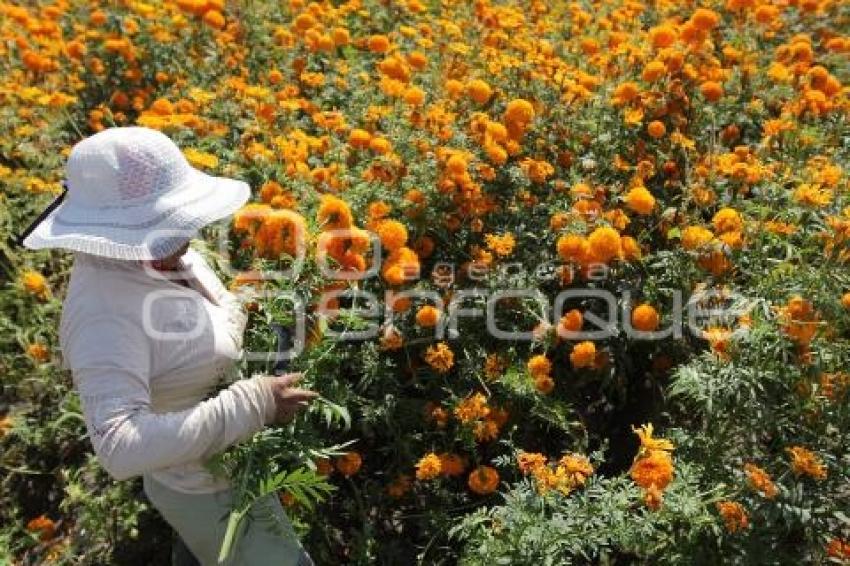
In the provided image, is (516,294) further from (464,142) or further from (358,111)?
(358,111)

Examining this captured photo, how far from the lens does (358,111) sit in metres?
3.48

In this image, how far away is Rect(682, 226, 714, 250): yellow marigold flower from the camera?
2.55m

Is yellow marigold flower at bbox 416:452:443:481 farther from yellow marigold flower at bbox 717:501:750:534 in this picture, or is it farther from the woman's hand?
yellow marigold flower at bbox 717:501:750:534

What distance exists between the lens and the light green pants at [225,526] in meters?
2.15

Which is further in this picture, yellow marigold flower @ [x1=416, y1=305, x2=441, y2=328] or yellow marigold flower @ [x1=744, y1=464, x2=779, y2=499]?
yellow marigold flower @ [x1=416, y1=305, x2=441, y2=328]

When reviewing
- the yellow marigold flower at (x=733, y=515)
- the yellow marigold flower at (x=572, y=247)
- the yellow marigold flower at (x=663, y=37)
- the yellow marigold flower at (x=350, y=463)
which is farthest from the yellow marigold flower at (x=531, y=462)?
the yellow marigold flower at (x=663, y=37)

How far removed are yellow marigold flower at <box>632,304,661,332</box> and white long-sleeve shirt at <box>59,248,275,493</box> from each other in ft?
4.01

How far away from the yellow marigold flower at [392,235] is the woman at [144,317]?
59 cm

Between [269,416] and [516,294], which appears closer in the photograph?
[269,416]

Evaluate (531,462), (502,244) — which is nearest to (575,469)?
(531,462)

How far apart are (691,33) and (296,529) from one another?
2.37m

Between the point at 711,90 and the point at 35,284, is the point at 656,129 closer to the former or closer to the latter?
the point at 711,90

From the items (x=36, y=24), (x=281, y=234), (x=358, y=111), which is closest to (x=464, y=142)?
(x=358, y=111)

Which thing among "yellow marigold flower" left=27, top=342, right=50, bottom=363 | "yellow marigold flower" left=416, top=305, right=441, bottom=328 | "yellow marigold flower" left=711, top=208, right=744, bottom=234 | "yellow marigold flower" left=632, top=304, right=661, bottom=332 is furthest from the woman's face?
"yellow marigold flower" left=27, top=342, right=50, bottom=363
